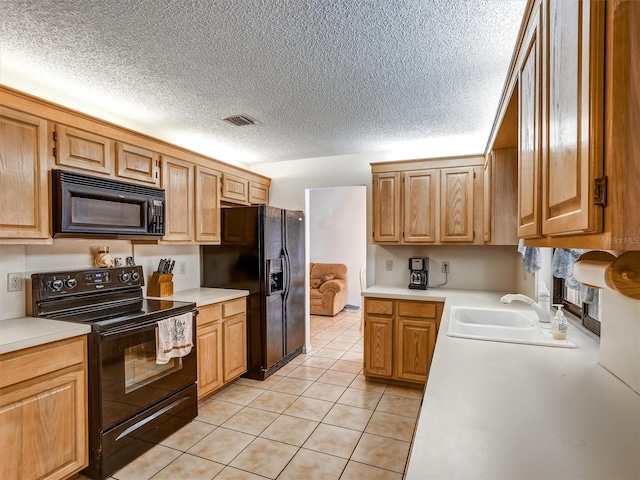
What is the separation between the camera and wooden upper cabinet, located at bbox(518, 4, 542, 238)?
1.06 metres

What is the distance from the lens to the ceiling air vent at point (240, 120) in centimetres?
284

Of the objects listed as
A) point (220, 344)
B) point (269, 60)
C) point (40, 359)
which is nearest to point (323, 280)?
point (220, 344)

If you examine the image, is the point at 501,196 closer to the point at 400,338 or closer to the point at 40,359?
the point at 400,338

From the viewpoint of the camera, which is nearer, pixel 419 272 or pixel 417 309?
pixel 417 309

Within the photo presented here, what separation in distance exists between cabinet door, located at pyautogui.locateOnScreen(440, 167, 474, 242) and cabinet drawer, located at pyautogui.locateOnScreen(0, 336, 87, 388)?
300 centimetres

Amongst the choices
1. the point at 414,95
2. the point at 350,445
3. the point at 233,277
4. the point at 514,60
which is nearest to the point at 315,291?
the point at 233,277

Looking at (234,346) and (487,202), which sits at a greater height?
(487,202)

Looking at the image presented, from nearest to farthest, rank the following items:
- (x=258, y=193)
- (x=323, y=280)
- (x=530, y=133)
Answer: (x=530, y=133)
(x=258, y=193)
(x=323, y=280)

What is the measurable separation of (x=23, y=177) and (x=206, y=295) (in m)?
1.60

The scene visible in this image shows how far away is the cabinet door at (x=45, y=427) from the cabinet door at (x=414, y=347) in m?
2.41

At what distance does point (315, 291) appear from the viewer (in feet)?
20.8

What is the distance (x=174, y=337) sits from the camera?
2.43m

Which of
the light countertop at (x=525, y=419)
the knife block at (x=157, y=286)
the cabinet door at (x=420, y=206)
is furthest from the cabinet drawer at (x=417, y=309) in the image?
the knife block at (x=157, y=286)

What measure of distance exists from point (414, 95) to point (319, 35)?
98 cm
